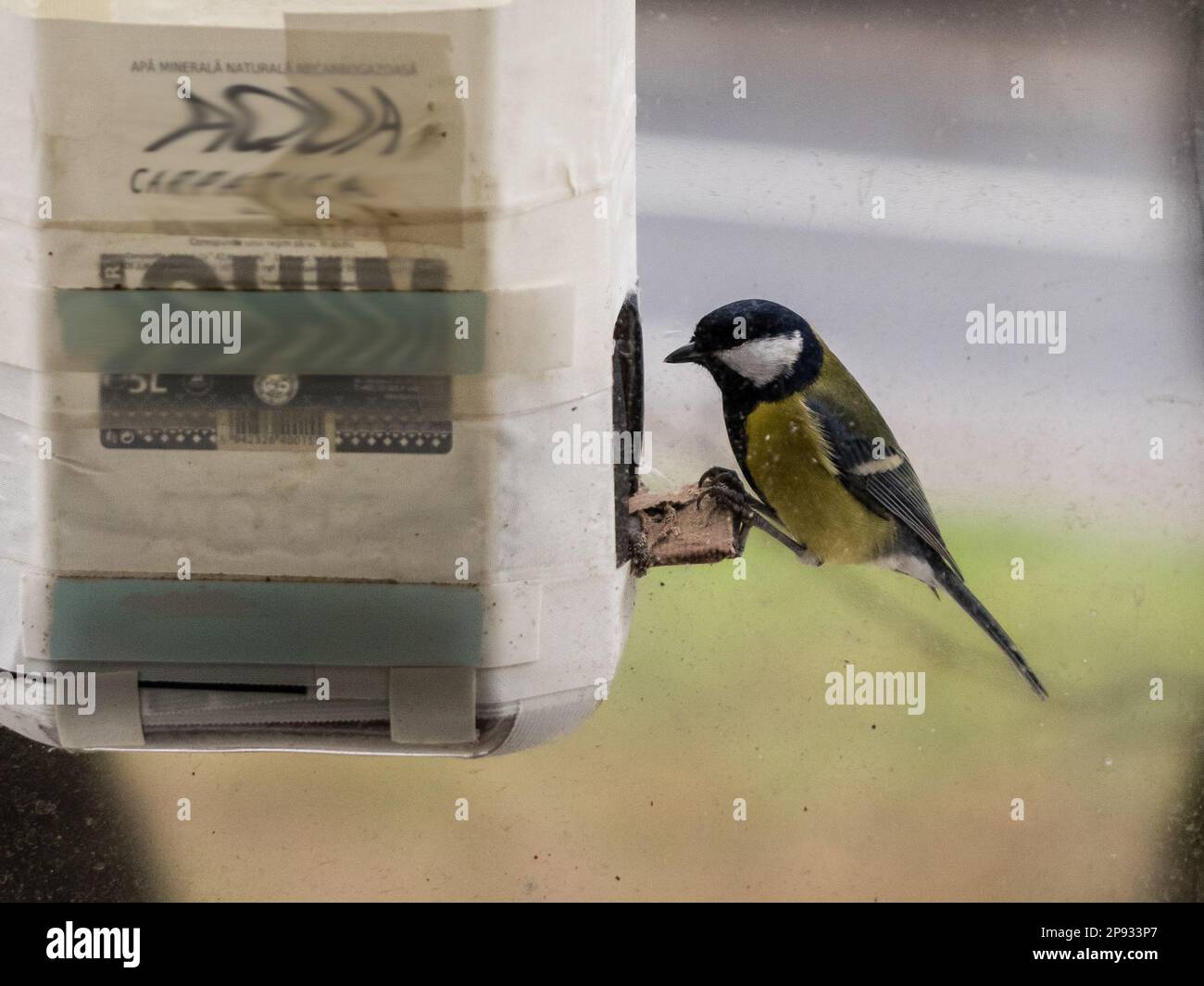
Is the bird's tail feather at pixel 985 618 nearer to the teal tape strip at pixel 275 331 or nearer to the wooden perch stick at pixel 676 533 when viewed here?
the wooden perch stick at pixel 676 533

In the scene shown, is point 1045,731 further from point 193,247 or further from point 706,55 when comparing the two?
point 193,247

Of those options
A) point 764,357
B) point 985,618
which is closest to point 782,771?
point 985,618

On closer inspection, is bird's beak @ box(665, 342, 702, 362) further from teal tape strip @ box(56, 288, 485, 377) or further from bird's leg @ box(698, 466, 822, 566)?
teal tape strip @ box(56, 288, 485, 377)

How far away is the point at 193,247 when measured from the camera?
3.13 ft

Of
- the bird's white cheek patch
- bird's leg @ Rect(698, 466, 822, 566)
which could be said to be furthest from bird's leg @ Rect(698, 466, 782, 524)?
the bird's white cheek patch

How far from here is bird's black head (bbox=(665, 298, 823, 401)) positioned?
121 cm

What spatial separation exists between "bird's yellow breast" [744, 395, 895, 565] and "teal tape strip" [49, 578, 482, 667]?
0.43 meters

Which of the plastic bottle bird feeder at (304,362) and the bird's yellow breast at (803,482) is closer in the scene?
the plastic bottle bird feeder at (304,362)

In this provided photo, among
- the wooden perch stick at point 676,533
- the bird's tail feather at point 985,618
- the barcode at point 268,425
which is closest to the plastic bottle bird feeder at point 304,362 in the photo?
the barcode at point 268,425

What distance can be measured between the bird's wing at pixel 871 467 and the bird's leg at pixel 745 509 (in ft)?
0.30

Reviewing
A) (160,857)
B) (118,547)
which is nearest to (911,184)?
(118,547)

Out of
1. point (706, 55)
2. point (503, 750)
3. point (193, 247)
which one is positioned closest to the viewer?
point (193, 247)

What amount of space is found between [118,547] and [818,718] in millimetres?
818

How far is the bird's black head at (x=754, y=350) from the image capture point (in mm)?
1213
